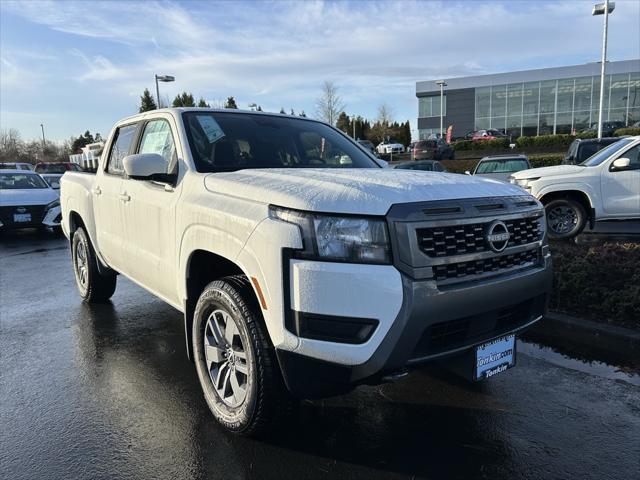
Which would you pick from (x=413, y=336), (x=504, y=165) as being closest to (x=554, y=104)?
(x=504, y=165)

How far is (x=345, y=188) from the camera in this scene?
8.43ft

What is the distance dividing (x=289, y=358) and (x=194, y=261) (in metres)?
1.12

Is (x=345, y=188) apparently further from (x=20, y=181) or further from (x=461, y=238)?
(x=20, y=181)

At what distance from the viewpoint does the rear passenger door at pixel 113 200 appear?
4.53 metres

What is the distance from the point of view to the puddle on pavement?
3.82 metres

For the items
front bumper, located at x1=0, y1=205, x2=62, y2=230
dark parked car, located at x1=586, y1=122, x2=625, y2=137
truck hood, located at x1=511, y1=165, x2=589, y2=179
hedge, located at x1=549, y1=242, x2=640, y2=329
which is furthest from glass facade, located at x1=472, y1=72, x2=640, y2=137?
hedge, located at x1=549, y1=242, x2=640, y2=329

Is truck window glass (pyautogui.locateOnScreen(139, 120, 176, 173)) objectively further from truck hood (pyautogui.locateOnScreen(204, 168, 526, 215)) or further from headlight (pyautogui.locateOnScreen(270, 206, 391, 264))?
headlight (pyautogui.locateOnScreen(270, 206, 391, 264))

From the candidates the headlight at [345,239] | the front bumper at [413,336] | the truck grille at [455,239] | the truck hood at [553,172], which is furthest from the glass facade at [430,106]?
the headlight at [345,239]

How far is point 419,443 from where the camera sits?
9.66ft

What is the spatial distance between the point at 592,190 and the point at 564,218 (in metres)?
0.62

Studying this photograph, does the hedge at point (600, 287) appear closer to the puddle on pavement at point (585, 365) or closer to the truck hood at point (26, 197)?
the puddle on pavement at point (585, 365)

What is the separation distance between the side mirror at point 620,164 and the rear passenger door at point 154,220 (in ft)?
24.0

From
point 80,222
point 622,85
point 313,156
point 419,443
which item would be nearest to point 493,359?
point 419,443

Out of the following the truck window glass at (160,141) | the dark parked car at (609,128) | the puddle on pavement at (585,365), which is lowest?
the puddle on pavement at (585,365)
